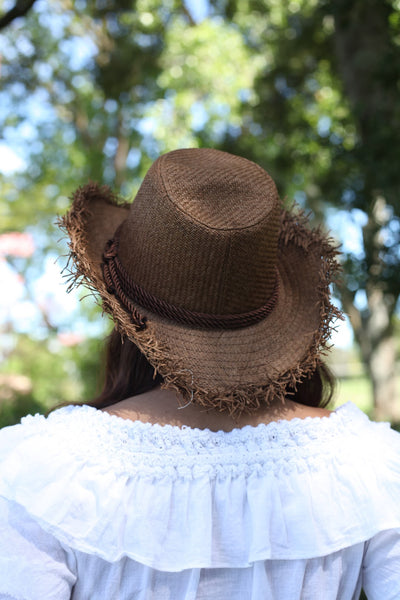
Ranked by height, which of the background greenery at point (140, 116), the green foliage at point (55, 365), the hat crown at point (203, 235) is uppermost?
the hat crown at point (203, 235)

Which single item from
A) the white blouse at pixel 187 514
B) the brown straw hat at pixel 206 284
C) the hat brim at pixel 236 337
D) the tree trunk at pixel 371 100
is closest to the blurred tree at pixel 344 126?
the tree trunk at pixel 371 100

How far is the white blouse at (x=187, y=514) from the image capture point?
121cm

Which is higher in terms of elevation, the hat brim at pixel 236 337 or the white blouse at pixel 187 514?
the hat brim at pixel 236 337

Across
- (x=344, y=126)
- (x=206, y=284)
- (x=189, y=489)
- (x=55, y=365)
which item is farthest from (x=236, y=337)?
(x=55, y=365)

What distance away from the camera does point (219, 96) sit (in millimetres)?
8484

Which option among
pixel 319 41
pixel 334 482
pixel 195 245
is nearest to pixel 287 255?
pixel 195 245

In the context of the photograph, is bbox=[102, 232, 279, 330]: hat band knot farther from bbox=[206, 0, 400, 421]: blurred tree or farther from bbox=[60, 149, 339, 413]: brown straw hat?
bbox=[206, 0, 400, 421]: blurred tree

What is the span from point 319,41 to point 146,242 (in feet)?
22.7

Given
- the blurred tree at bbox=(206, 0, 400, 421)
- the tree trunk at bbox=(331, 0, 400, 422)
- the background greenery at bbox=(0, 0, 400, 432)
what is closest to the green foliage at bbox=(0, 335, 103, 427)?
the background greenery at bbox=(0, 0, 400, 432)

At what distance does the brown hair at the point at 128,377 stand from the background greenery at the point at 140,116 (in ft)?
12.4

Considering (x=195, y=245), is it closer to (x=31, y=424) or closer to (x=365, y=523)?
(x=31, y=424)

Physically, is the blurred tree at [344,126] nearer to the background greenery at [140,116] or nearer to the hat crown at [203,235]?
the background greenery at [140,116]

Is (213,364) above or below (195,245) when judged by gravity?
below

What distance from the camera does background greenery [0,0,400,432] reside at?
7160 mm
